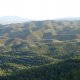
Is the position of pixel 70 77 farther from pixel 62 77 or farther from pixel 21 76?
pixel 21 76

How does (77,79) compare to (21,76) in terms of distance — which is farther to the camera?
(21,76)

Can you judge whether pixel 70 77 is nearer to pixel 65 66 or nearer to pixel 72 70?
pixel 72 70

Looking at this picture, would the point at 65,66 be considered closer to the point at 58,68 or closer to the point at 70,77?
the point at 58,68

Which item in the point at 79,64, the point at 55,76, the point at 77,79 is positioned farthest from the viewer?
the point at 79,64

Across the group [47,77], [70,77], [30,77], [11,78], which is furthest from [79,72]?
[11,78]

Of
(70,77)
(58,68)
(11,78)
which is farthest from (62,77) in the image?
(11,78)

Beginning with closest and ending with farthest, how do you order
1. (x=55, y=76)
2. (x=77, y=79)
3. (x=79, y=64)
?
(x=77, y=79), (x=55, y=76), (x=79, y=64)

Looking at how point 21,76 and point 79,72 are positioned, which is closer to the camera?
point 79,72

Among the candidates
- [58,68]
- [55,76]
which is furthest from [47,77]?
[58,68]
